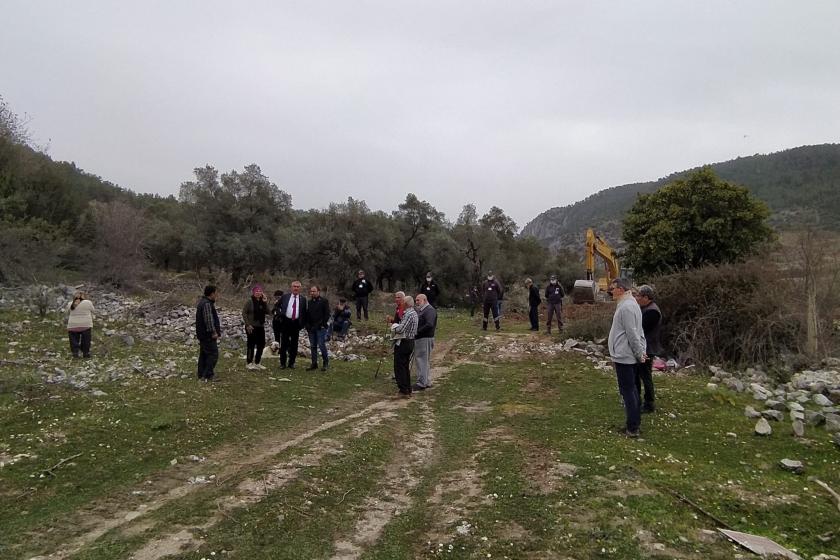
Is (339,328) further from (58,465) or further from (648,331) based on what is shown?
(58,465)

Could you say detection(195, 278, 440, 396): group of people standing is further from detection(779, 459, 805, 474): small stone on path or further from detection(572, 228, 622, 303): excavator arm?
detection(572, 228, 622, 303): excavator arm

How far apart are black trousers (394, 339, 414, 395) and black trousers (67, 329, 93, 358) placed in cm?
771

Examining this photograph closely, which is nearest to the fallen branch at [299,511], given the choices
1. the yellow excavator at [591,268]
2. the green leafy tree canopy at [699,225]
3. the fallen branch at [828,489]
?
the fallen branch at [828,489]

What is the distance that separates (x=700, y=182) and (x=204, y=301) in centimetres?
2269

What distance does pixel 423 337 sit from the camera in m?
10.8

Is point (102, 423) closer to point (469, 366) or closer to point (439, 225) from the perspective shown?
point (469, 366)

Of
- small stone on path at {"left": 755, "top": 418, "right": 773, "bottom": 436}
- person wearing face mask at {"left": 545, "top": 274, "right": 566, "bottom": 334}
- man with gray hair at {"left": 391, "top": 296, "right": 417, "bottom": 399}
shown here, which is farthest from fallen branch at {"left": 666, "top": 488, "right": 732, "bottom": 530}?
person wearing face mask at {"left": 545, "top": 274, "right": 566, "bottom": 334}

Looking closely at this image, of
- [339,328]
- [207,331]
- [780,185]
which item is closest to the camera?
[207,331]

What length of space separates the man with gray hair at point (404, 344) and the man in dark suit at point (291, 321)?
2.77m

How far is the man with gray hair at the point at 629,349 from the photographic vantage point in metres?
7.04

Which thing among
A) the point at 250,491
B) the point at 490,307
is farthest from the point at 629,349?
the point at 490,307

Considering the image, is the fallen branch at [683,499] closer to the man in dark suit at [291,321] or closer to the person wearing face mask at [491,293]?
the man in dark suit at [291,321]

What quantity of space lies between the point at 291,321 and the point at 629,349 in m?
7.53

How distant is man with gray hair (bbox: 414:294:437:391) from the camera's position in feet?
A: 34.5
